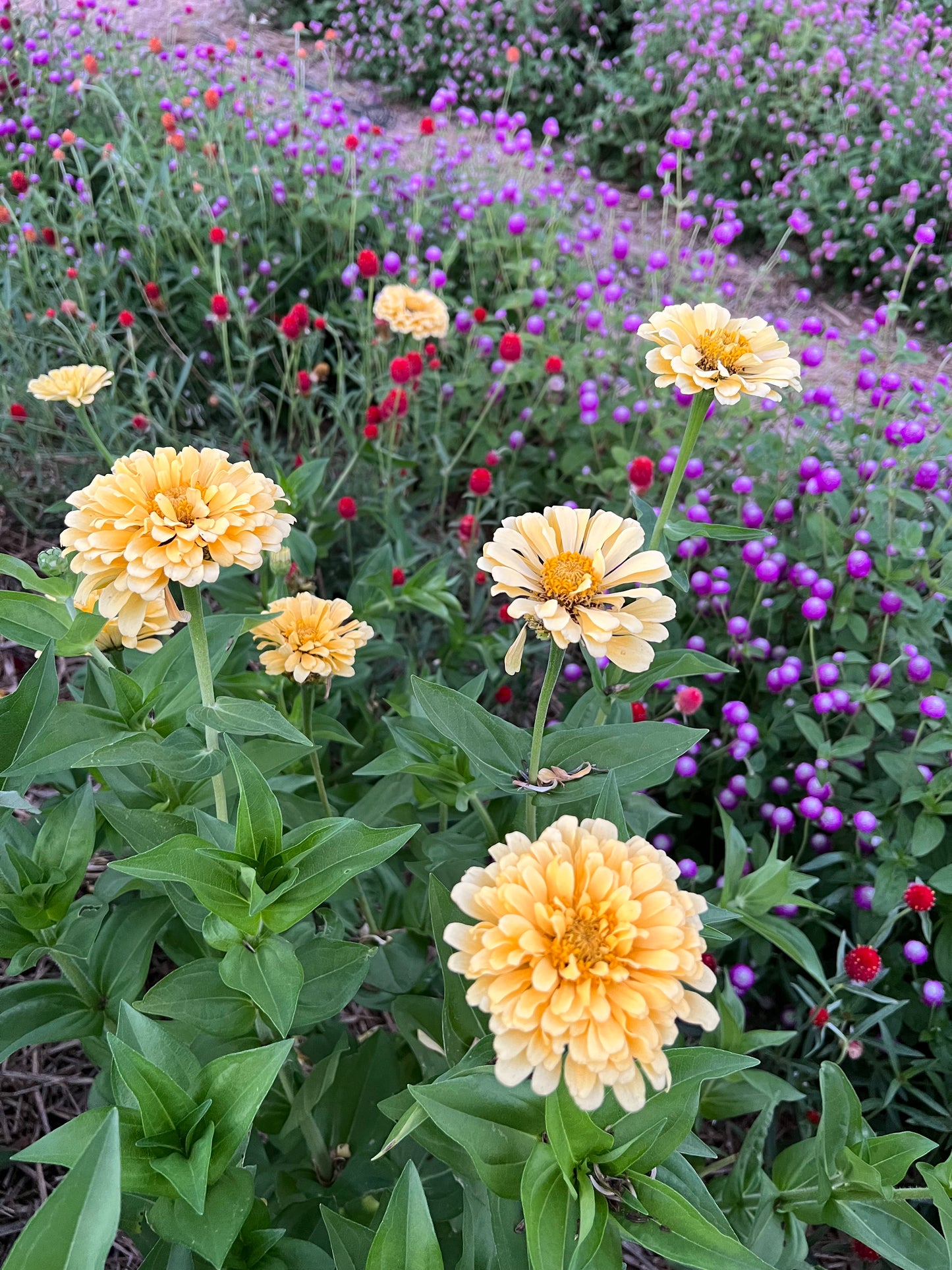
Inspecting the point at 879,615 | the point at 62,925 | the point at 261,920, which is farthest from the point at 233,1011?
the point at 879,615

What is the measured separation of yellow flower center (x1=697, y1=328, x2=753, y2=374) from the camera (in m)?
1.23

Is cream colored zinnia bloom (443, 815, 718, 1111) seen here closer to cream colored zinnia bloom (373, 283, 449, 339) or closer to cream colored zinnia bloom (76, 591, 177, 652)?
cream colored zinnia bloom (76, 591, 177, 652)

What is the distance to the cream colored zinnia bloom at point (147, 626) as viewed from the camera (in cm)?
108

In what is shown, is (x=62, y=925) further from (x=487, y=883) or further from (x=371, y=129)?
(x=371, y=129)

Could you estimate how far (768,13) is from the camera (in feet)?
19.6

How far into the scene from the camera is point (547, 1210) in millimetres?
837

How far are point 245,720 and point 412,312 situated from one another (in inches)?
62.4

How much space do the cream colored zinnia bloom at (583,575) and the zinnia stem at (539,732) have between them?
0.04 meters

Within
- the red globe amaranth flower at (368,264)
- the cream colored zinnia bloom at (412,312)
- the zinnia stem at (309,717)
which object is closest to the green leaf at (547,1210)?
the zinnia stem at (309,717)

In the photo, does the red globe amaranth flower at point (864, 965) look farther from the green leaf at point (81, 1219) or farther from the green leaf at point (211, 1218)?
the green leaf at point (81, 1219)

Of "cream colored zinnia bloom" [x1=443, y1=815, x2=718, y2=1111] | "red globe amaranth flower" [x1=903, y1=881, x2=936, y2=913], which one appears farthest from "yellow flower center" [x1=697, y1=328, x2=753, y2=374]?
"red globe amaranth flower" [x1=903, y1=881, x2=936, y2=913]

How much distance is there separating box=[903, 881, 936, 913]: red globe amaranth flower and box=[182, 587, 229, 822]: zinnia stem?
48.9 inches

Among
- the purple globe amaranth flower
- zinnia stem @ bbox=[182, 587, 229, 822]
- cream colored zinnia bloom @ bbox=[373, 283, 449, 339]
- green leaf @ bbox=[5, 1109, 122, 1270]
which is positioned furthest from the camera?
cream colored zinnia bloom @ bbox=[373, 283, 449, 339]

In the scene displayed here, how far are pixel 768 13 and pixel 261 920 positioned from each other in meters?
7.32
